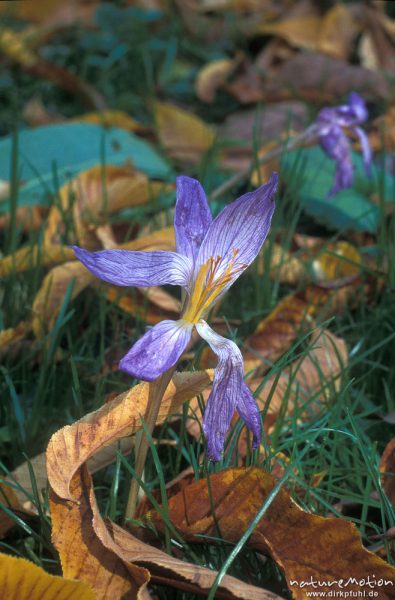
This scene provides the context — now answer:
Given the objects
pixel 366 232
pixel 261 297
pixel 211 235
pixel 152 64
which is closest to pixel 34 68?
pixel 152 64

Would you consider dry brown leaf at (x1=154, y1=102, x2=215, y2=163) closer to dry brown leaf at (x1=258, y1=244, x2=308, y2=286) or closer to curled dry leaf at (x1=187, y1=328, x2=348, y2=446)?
dry brown leaf at (x1=258, y1=244, x2=308, y2=286)

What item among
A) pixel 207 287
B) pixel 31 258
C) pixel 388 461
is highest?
pixel 207 287

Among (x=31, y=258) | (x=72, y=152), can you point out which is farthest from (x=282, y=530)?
(x=72, y=152)

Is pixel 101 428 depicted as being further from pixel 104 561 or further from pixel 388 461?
pixel 388 461

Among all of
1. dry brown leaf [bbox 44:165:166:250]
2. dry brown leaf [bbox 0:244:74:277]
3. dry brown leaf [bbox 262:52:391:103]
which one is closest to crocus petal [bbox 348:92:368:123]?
dry brown leaf [bbox 44:165:166:250]

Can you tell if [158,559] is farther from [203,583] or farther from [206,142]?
[206,142]

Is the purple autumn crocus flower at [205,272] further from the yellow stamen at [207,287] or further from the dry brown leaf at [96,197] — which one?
the dry brown leaf at [96,197]
